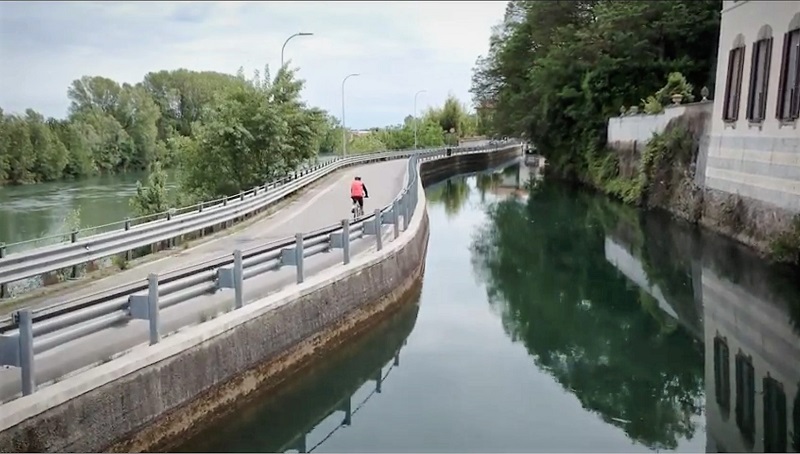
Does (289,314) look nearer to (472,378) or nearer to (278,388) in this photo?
(278,388)

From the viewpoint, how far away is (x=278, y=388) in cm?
1046

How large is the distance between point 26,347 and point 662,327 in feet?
39.2

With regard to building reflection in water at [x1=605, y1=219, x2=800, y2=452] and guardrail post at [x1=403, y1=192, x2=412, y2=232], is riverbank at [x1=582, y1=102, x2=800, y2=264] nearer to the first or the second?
building reflection in water at [x1=605, y1=219, x2=800, y2=452]

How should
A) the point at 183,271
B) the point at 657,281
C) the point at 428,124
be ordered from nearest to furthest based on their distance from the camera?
the point at 183,271
the point at 657,281
the point at 428,124

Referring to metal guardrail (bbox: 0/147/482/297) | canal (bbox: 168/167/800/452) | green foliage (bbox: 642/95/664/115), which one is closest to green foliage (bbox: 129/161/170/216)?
metal guardrail (bbox: 0/147/482/297)

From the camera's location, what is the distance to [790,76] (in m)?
20.5

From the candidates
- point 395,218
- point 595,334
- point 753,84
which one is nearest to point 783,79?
point 753,84

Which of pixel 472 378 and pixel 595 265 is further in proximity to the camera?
pixel 595 265

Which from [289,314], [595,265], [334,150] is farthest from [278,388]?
[334,150]

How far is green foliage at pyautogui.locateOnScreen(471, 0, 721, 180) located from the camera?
39.9m

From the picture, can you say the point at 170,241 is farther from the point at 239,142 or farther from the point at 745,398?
the point at 239,142

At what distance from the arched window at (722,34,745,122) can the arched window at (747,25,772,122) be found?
4.15ft

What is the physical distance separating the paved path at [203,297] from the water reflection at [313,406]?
1306 millimetres

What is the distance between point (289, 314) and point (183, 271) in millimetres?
2193
